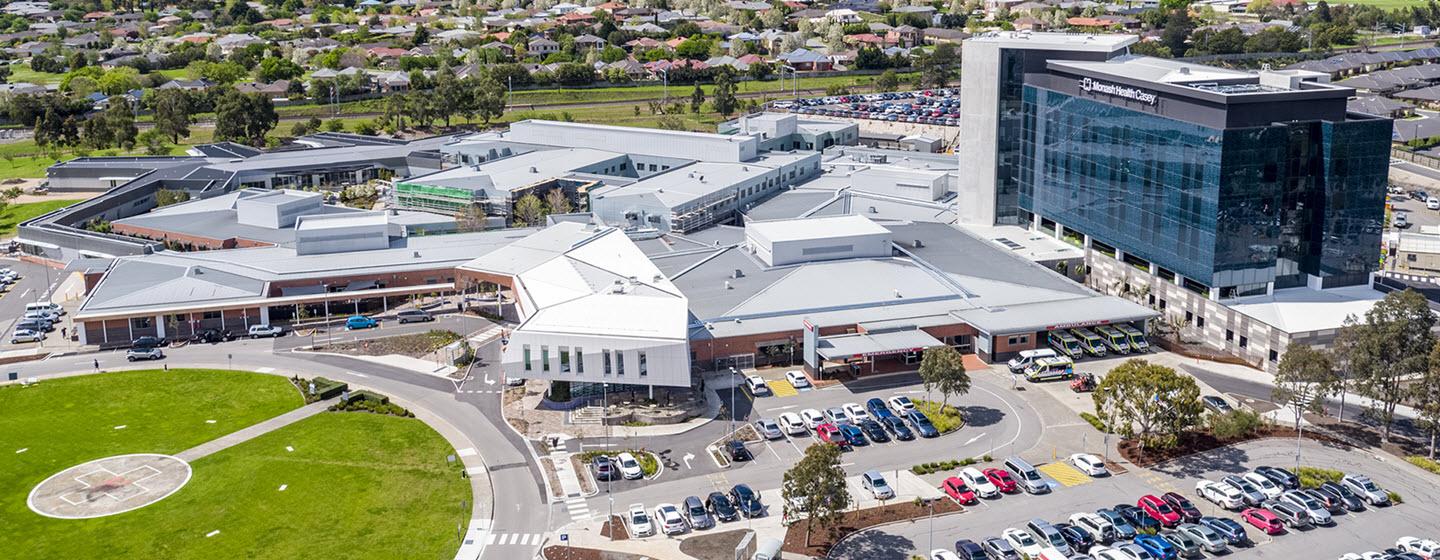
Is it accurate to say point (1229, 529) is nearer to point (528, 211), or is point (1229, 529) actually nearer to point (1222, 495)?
point (1222, 495)

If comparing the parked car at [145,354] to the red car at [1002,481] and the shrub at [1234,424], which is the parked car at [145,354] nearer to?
the red car at [1002,481]

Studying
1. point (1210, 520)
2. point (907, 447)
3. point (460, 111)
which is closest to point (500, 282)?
point (907, 447)

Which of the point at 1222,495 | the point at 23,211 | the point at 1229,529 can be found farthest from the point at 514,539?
the point at 23,211

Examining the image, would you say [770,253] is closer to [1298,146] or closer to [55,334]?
[1298,146]

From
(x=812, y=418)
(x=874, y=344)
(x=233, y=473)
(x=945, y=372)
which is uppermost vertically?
(x=945, y=372)

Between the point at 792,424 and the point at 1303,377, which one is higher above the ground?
the point at 1303,377

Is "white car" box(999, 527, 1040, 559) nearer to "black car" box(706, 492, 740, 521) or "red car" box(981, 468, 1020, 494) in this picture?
"red car" box(981, 468, 1020, 494)
